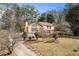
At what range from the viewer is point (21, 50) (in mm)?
1812

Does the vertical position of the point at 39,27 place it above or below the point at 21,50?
above

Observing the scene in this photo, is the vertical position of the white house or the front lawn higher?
the white house

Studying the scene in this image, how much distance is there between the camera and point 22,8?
184 centimetres

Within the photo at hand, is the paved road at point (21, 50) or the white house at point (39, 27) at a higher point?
the white house at point (39, 27)

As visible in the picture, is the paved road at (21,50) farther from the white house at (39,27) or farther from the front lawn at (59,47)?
the white house at (39,27)

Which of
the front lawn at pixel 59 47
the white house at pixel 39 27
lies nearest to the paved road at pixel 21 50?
the front lawn at pixel 59 47

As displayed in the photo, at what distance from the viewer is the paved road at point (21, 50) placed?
1.81 metres

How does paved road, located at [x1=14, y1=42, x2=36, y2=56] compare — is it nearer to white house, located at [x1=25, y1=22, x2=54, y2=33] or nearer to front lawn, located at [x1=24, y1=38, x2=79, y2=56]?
front lawn, located at [x1=24, y1=38, x2=79, y2=56]

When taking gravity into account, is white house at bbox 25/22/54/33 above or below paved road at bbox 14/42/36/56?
above

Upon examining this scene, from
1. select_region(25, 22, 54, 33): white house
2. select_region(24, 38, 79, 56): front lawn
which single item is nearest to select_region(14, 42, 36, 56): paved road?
select_region(24, 38, 79, 56): front lawn

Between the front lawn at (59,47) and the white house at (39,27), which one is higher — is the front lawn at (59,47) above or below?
below

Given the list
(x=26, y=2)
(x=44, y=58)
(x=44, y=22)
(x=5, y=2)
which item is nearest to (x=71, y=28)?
(x=44, y=22)

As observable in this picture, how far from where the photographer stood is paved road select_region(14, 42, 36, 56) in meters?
1.81

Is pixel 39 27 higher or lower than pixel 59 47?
higher
